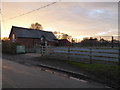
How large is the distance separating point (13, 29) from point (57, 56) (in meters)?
26.6

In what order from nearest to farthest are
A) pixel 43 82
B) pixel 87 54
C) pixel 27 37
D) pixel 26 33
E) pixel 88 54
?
pixel 43 82, pixel 88 54, pixel 87 54, pixel 27 37, pixel 26 33

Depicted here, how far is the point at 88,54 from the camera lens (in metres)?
10.4

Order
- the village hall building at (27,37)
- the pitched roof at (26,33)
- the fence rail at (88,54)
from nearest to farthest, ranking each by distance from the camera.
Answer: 1. the fence rail at (88,54)
2. the village hall building at (27,37)
3. the pitched roof at (26,33)

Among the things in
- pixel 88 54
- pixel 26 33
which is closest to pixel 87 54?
pixel 88 54

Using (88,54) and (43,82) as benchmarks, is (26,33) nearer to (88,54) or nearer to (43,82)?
(88,54)

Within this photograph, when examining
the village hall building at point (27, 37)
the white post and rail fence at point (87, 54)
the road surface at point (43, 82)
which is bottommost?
the road surface at point (43, 82)

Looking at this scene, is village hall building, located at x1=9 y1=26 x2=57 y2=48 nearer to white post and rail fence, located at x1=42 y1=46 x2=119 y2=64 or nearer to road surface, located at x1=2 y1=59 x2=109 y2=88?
white post and rail fence, located at x1=42 y1=46 x2=119 y2=64

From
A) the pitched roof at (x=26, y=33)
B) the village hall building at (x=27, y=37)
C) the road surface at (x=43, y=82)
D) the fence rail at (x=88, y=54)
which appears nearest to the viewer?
the road surface at (x=43, y=82)

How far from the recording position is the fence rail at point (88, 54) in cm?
903

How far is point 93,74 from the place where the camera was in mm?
6621

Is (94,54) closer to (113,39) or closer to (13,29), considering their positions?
(113,39)

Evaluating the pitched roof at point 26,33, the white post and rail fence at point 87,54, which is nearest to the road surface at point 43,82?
the white post and rail fence at point 87,54

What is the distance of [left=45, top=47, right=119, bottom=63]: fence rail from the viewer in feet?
29.6

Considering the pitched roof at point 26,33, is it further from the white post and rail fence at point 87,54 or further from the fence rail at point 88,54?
the fence rail at point 88,54
